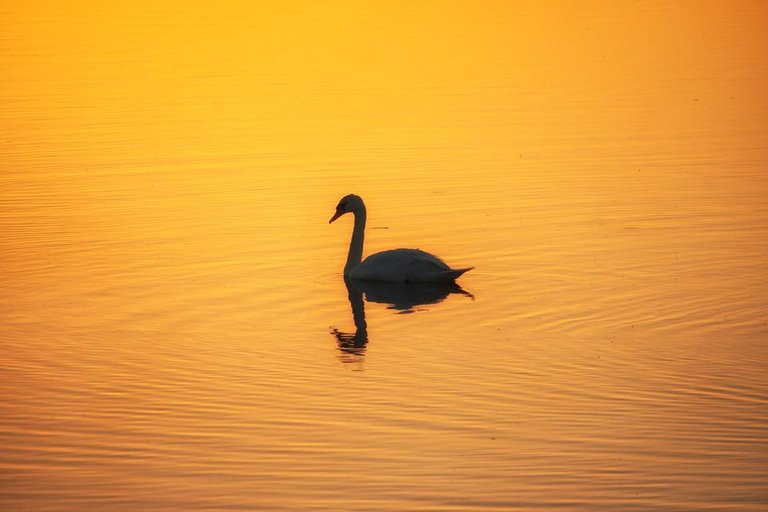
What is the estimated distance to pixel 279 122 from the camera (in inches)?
1026

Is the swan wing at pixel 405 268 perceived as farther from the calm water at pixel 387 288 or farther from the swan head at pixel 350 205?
the swan head at pixel 350 205

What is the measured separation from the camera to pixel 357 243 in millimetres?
17344

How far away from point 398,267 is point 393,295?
14.7 inches

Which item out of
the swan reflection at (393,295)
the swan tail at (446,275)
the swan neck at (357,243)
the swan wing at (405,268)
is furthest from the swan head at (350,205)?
the swan tail at (446,275)

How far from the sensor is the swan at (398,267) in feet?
52.3

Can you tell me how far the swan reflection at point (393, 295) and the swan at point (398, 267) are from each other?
90mm

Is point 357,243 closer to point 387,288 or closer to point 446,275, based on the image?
point 387,288

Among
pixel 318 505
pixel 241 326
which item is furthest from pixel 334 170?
pixel 318 505

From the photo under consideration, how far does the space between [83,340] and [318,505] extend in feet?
16.3

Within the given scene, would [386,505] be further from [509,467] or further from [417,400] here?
[417,400]

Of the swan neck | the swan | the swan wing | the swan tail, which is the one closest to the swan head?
the swan neck

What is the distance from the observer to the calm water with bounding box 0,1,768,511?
9.80 metres

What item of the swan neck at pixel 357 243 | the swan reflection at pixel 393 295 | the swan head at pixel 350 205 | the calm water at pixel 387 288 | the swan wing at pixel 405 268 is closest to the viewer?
the calm water at pixel 387 288

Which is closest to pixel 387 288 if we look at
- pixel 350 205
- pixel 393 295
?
pixel 393 295
